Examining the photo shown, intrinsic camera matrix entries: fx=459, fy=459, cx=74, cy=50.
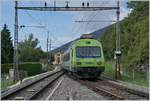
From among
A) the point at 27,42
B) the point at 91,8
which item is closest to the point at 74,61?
the point at 91,8

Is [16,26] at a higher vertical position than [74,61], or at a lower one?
higher

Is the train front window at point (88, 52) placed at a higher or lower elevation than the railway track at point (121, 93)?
higher

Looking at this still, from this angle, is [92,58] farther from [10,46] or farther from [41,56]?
[41,56]

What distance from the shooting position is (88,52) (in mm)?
36375

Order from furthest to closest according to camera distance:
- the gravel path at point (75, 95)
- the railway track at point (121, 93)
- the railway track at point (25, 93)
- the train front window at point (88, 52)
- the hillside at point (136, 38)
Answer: the hillside at point (136, 38) → the train front window at point (88, 52) → the railway track at point (25, 93) → the gravel path at point (75, 95) → the railway track at point (121, 93)

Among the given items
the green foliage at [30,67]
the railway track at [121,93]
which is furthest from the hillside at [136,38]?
the railway track at [121,93]

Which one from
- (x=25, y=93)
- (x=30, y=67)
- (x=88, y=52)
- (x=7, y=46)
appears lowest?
(x=25, y=93)

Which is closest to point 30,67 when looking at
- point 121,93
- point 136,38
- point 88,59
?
point 136,38

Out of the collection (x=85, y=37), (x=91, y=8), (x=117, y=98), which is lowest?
(x=117, y=98)

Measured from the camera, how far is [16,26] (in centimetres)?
3838

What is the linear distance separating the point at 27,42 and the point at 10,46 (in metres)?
74.7

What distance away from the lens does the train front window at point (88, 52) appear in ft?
119

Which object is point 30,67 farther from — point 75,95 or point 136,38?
point 75,95

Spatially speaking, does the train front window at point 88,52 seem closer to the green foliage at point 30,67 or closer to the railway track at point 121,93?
the railway track at point 121,93
